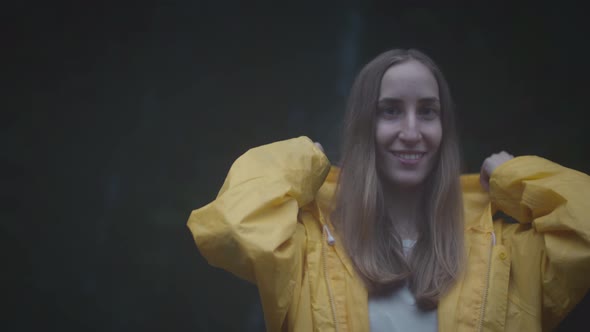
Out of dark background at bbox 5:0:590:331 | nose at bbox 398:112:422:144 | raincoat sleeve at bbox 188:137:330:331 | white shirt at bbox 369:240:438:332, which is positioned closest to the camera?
raincoat sleeve at bbox 188:137:330:331

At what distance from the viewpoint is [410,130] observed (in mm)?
1568

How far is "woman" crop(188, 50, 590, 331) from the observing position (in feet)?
4.49

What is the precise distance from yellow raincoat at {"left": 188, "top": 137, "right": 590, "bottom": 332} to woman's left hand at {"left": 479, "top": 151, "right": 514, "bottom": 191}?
0.07 meters

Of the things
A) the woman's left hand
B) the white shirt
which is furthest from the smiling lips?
the white shirt

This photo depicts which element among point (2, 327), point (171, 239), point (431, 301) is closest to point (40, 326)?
point (2, 327)

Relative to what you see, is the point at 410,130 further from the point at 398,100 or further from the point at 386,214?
the point at 386,214

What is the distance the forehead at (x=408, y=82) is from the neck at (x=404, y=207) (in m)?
0.26

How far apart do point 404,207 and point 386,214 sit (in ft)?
0.23

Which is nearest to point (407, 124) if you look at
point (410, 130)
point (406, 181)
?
point (410, 130)

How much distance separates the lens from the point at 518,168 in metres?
1.54

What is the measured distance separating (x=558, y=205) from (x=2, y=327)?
2185 mm

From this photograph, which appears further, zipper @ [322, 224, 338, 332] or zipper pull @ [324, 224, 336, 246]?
zipper pull @ [324, 224, 336, 246]

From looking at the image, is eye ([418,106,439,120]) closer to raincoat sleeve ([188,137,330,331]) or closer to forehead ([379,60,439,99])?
forehead ([379,60,439,99])

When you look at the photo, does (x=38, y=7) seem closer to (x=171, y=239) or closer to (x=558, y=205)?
(x=171, y=239)
